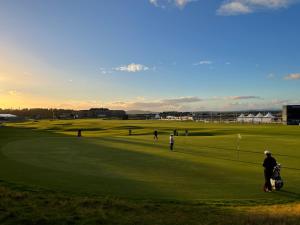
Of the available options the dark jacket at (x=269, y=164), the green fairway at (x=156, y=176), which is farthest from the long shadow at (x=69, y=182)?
the dark jacket at (x=269, y=164)

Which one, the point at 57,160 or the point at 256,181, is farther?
the point at 57,160

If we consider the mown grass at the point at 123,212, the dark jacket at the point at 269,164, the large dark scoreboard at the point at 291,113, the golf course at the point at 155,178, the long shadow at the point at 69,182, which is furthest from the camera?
the large dark scoreboard at the point at 291,113

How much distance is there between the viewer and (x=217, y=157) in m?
31.4

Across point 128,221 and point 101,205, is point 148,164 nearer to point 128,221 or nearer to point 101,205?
point 101,205

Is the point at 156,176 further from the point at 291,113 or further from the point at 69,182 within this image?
the point at 291,113

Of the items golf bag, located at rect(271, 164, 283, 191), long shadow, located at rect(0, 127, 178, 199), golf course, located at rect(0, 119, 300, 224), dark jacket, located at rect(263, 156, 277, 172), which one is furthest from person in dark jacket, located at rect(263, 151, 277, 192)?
long shadow, located at rect(0, 127, 178, 199)

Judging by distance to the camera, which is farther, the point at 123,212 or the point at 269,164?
the point at 269,164

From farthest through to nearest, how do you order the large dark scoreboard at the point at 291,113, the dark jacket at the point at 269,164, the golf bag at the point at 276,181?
the large dark scoreboard at the point at 291,113
the dark jacket at the point at 269,164
the golf bag at the point at 276,181

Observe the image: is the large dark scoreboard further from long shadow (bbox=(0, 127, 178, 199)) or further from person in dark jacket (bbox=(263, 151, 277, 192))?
long shadow (bbox=(0, 127, 178, 199))

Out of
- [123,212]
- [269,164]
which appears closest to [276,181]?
[269,164]

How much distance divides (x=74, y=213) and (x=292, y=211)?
8151mm

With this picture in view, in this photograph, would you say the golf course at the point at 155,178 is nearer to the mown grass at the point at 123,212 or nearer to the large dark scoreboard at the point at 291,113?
the mown grass at the point at 123,212

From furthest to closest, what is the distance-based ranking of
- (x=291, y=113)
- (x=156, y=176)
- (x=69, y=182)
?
(x=291, y=113), (x=156, y=176), (x=69, y=182)

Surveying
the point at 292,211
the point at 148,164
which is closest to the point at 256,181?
the point at 292,211
